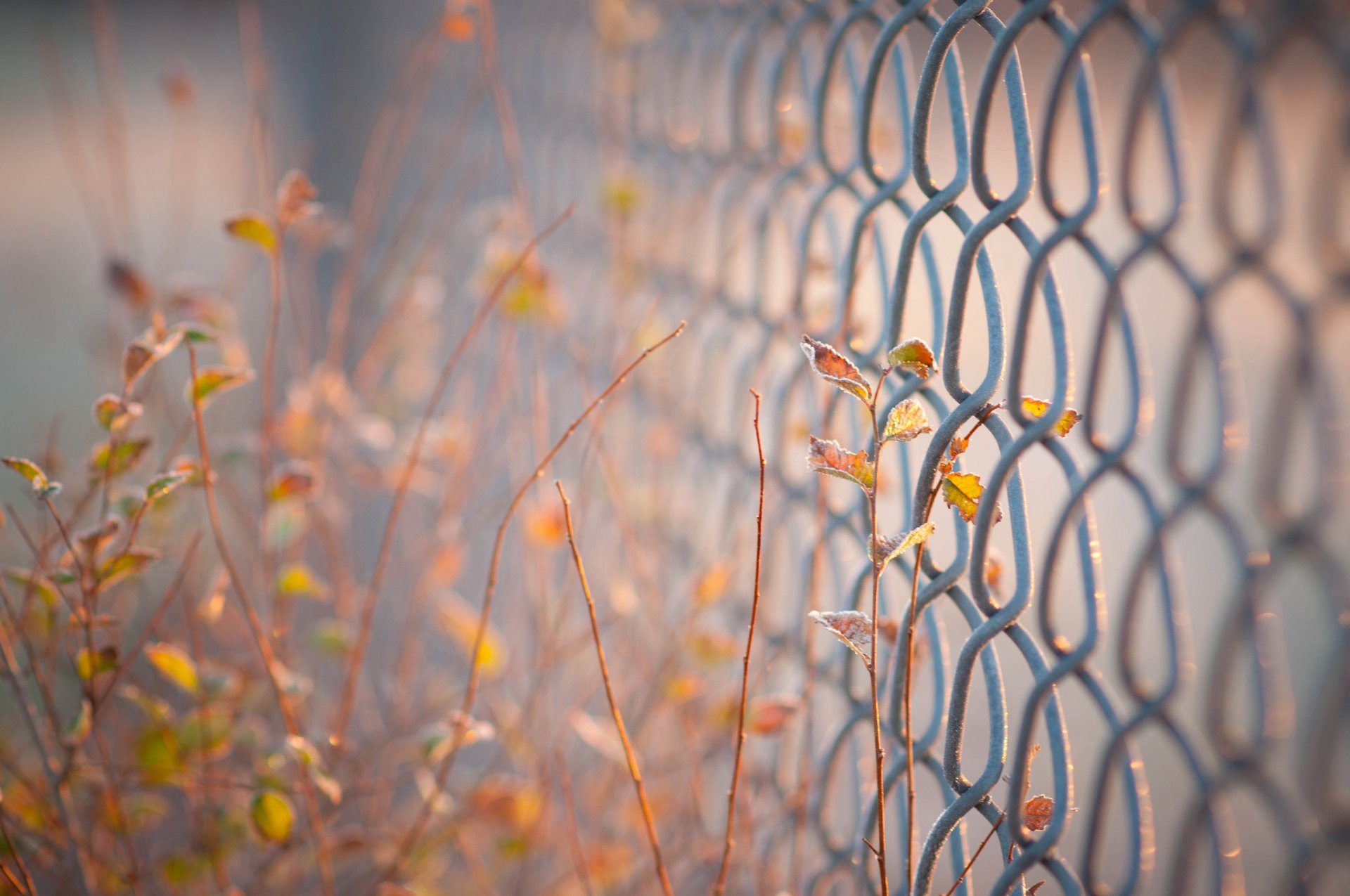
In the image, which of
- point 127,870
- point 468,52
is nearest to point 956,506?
point 127,870

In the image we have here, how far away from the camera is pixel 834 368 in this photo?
0.36m

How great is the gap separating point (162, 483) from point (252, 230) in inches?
7.0

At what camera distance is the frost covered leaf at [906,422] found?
37cm

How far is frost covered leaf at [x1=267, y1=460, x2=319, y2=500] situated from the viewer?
0.61 m

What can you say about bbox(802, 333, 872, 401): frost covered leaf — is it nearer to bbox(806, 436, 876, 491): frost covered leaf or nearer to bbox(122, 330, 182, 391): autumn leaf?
bbox(806, 436, 876, 491): frost covered leaf

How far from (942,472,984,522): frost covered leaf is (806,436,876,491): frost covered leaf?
34mm

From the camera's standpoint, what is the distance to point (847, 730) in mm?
542

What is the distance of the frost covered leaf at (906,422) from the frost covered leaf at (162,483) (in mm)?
367

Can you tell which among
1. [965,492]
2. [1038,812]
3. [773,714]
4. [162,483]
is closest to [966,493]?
[965,492]

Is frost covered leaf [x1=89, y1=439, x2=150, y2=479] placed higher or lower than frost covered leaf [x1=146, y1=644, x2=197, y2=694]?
higher

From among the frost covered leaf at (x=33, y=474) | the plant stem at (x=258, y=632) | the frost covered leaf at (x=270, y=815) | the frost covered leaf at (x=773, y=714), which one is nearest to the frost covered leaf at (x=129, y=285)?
the plant stem at (x=258, y=632)

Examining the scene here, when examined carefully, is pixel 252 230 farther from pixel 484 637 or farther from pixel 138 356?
pixel 484 637

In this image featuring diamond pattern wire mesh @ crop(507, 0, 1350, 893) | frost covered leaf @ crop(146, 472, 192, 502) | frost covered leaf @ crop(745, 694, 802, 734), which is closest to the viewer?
diamond pattern wire mesh @ crop(507, 0, 1350, 893)

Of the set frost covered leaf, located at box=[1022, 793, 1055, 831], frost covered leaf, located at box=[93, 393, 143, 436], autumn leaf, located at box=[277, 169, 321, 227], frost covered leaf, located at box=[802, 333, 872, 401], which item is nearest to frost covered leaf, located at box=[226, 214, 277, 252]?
autumn leaf, located at box=[277, 169, 321, 227]
